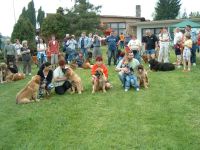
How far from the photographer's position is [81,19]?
3641 centimetres

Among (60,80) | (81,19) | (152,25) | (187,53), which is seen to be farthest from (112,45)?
(152,25)

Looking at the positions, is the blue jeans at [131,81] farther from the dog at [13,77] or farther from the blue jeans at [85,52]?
the blue jeans at [85,52]

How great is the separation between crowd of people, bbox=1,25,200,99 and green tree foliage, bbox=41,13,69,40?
11.8 metres

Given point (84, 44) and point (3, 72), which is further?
point (84, 44)

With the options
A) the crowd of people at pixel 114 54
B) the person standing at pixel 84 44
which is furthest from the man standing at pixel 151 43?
the person standing at pixel 84 44

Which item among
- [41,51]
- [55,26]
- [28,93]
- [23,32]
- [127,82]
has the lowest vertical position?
[28,93]

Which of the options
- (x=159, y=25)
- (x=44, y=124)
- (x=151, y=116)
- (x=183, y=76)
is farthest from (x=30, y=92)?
(x=159, y=25)

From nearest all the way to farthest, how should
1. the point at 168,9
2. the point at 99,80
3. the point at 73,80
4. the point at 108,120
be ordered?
the point at 108,120
the point at 99,80
the point at 73,80
the point at 168,9

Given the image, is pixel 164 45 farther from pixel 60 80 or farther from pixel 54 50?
pixel 60 80

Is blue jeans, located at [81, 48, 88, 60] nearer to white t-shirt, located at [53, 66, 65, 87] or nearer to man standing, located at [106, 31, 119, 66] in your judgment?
man standing, located at [106, 31, 119, 66]

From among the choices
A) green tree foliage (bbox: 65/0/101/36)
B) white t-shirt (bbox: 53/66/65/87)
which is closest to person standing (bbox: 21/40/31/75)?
white t-shirt (bbox: 53/66/65/87)

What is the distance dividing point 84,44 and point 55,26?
12.8 metres

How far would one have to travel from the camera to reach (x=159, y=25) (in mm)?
41875

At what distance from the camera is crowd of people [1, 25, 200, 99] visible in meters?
12.6
